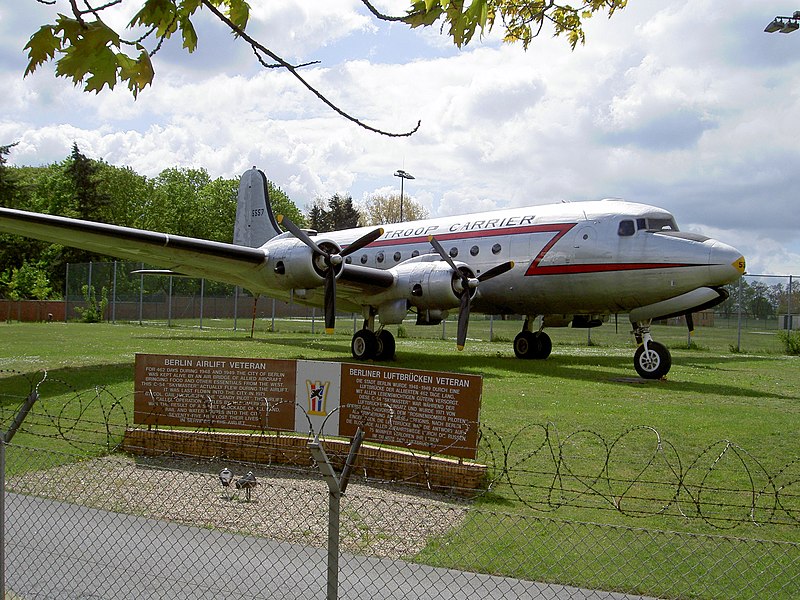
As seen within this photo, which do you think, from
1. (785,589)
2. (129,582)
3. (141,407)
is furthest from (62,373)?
(785,589)

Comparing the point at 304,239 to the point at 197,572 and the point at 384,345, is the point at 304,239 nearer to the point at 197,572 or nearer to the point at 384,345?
the point at 384,345

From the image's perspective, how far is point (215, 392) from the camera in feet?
30.8

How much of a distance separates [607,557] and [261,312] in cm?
4874

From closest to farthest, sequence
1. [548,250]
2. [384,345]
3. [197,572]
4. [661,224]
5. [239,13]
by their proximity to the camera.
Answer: [239,13] → [197,572] → [661,224] → [548,250] → [384,345]

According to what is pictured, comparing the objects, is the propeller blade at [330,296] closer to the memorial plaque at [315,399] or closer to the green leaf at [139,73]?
the memorial plaque at [315,399]

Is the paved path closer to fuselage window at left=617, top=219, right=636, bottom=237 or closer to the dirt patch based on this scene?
→ the dirt patch

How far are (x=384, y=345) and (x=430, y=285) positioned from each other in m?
2.26

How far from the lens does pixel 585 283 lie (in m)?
17.8

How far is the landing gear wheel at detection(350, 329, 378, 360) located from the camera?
62.3 feet

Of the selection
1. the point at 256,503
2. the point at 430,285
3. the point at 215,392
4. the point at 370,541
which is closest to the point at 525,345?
the point at 430,285

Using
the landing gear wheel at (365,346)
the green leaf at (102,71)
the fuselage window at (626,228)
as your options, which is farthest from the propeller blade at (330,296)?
the green leaf at (102,71)

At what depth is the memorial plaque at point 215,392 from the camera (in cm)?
912

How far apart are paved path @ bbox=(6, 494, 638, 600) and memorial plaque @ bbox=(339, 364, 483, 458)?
2342 mm

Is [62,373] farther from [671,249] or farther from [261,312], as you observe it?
[261,312]
